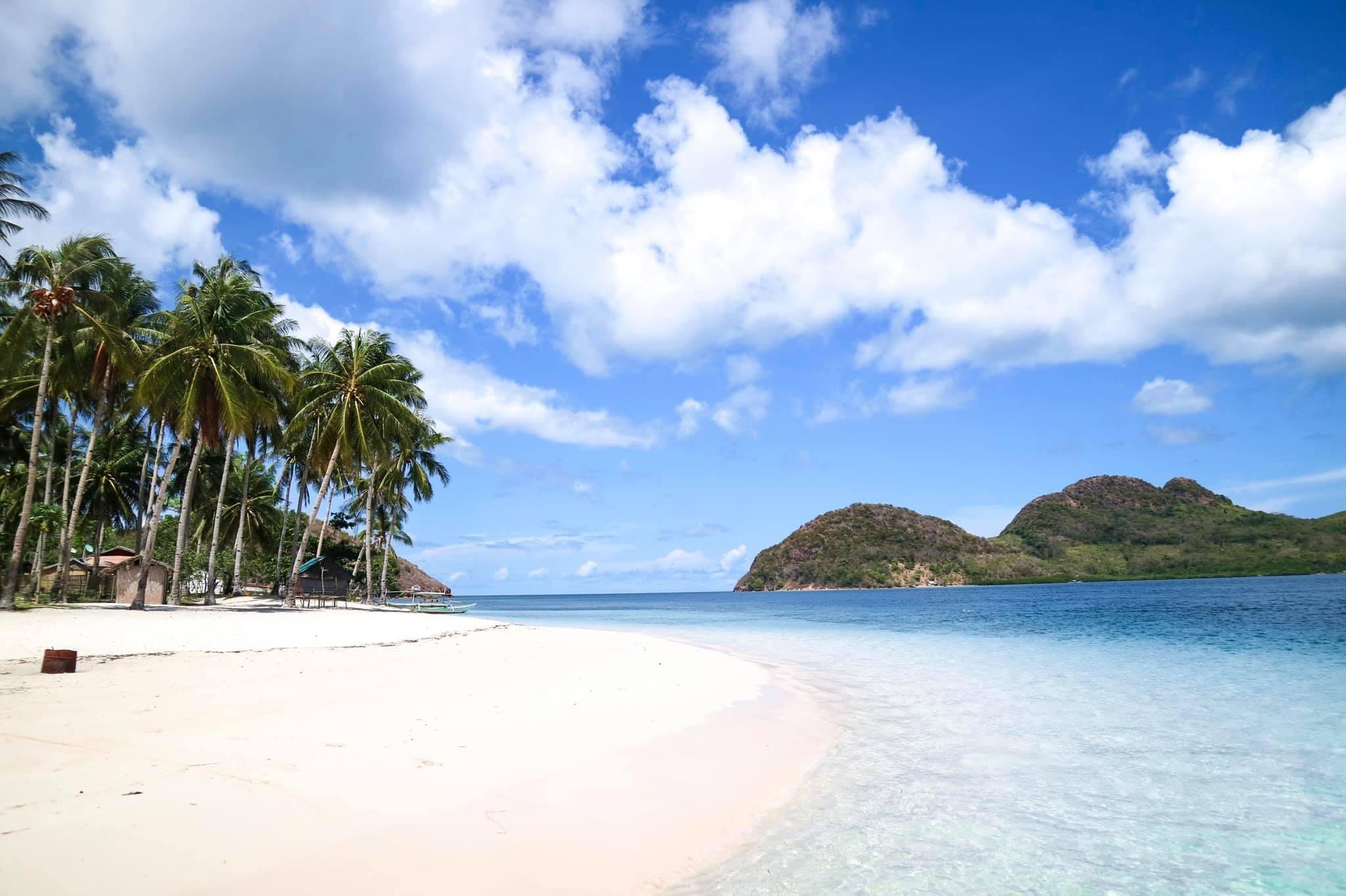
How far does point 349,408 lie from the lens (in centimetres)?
2756

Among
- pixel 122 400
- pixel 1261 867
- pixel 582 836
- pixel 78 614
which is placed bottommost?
pixel 1261 867

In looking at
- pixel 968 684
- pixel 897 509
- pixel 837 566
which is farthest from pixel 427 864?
pixel 897 509

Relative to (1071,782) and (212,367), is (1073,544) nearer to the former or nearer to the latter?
(212,367)

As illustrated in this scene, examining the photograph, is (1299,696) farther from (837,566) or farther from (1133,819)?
(837,566)

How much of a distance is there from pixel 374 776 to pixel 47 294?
22.7 meters

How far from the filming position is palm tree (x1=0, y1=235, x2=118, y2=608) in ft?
65.1

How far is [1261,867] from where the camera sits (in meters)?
4.57

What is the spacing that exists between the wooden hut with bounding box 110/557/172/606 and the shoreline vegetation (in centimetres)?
7

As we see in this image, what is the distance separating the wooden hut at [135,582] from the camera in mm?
24609

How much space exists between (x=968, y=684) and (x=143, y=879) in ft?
39.2

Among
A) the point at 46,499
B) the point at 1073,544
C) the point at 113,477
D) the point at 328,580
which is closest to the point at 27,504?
the point at 46,499

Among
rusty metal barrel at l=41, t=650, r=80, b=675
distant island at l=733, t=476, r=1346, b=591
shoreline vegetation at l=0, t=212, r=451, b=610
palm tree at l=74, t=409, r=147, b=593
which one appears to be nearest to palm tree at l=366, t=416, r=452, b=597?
shoreline vegetation at l=0, t=212, r=451, b=610

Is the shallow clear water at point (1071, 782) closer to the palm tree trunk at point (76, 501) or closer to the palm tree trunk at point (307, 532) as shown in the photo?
the palm tree trunk at point (307, 532)

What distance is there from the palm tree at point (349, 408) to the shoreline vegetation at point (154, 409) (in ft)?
0.27
